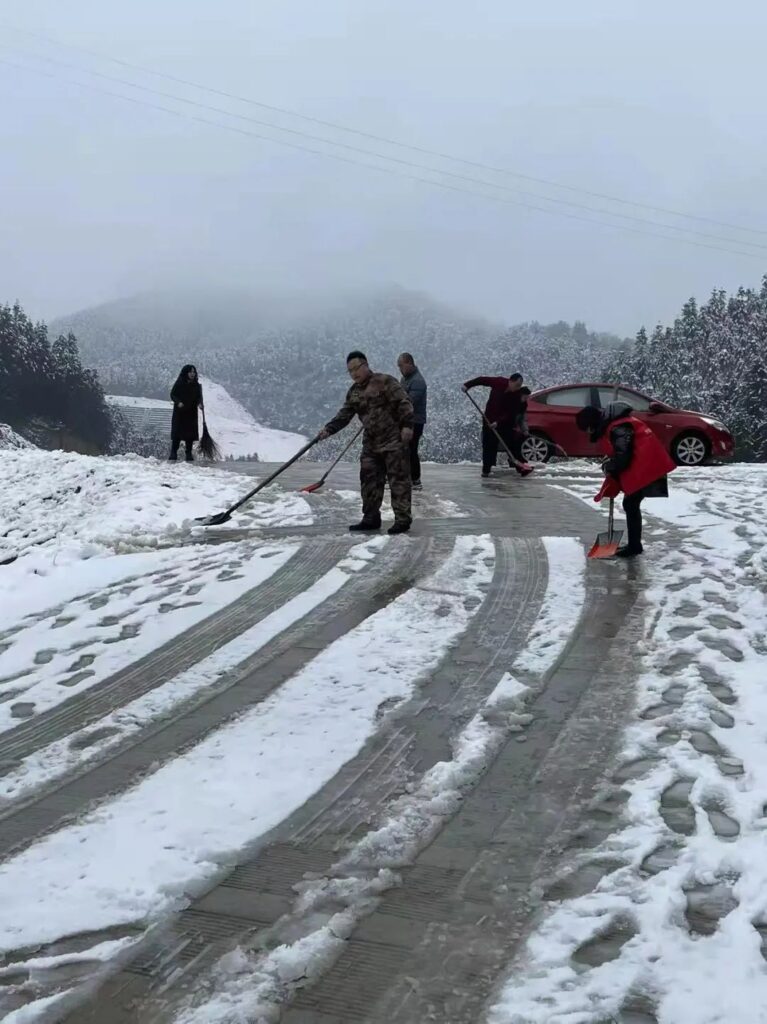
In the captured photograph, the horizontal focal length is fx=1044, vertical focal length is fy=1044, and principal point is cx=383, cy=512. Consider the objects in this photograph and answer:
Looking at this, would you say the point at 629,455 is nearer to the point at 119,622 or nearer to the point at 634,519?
the point at 634,519

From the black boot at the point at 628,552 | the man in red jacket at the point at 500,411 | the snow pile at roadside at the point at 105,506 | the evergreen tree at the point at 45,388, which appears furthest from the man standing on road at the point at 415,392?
the evergreen tree at the point at 45,388

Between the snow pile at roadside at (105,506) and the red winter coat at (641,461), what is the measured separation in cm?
362

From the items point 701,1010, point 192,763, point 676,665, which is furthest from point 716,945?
point 676,665

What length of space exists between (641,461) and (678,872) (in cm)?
525

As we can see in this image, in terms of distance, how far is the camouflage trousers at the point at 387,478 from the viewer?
9.80 m

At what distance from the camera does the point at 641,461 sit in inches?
328

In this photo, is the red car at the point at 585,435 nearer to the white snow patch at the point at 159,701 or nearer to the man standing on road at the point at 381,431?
the man standing on road at the point at 381,431

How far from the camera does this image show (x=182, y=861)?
11.7 feet

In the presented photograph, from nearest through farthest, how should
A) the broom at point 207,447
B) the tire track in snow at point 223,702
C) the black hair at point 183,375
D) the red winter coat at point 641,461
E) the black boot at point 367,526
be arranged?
1. the tire track in snow at point 223,702
2. the red winter coat at point 641,461
3. the black boot at point 367,526
4. the black hair at point 183,375
5. the broom at point 207,447

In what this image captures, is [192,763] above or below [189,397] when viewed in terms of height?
below

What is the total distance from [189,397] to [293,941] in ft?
49.3

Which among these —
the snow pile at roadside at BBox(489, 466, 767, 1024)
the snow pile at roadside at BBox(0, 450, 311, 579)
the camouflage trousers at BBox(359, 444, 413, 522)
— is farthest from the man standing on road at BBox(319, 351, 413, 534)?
the snow pile at roadside at BBox(489, 466, 767, 1024)

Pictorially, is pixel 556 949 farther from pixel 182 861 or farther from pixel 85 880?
pixel 85 880

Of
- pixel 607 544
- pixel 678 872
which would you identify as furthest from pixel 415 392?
pixel 678 872
